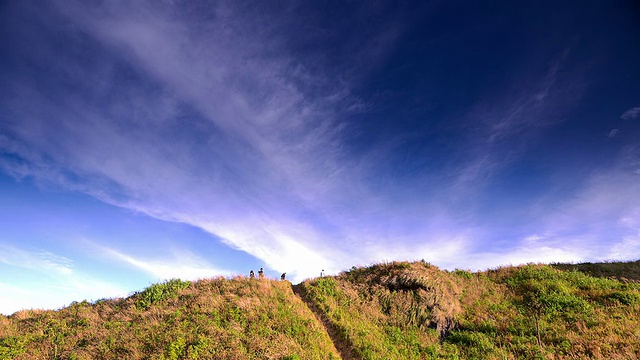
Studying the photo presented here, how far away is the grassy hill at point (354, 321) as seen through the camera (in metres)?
17.0

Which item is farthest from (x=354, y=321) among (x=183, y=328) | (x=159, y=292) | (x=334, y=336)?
(x=159, y=292)

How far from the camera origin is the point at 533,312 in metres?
24.3

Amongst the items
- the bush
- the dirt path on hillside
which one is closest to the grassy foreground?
the bush

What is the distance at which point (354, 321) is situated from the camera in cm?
2256

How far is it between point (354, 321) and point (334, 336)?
2.60 meters

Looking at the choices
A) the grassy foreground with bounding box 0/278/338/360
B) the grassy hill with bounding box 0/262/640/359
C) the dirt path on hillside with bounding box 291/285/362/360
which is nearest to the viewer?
the grassy foreground with bounding box 0/278/338/360

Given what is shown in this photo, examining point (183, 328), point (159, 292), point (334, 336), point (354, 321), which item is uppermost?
point (159, 292)

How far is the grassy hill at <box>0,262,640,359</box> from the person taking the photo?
1705cm

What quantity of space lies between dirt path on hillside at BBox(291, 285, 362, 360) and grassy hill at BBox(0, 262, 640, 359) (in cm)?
7

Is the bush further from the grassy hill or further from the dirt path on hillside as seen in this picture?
the dirt path on hillside

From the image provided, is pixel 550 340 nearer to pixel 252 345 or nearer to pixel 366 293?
pixel 366 293

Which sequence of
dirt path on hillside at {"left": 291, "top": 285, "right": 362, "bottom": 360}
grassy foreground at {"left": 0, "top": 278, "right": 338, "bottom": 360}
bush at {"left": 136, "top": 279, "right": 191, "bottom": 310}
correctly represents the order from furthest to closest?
1. bush at {"left": 136, "top": 279, "right": 191, "bottom": 310}
2. dirt path on hillside at {"left": 291, "top": 285, "right": 362, "bottom": 360}
3. grassy foreground at {"left": 0, "top": 278, "right": 338, "bottom": 360}

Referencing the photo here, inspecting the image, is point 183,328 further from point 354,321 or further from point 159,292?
point 354,321

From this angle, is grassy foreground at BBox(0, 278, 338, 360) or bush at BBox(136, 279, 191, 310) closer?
grassy foreground at BBox(0, 278, 338, 360)
